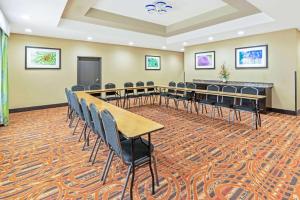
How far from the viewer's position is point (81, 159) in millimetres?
3061

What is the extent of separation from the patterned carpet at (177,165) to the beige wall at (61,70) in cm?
246

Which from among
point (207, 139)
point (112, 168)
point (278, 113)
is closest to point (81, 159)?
point (112, 168)

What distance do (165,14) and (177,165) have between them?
4773 mm

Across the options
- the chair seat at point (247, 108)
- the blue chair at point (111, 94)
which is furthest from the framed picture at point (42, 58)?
the chair seat at point (247, 108)

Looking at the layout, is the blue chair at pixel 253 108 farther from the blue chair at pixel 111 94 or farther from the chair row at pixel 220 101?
the blue chair at pixel 111 94

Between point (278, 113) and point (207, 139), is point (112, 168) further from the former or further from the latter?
point (278, 113)

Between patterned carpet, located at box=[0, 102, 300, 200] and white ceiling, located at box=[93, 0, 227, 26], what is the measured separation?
3.29 metres

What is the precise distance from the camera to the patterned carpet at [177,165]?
2.22 m

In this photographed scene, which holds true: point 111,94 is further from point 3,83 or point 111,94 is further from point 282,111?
point 282,111

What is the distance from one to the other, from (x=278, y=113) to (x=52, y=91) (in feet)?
27.1

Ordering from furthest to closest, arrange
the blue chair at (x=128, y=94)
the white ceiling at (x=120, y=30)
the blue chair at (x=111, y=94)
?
the blue chair at (x=128, y=94) < the blue chair at (x=111, y=94) < the white ceiling at (x=120, y=30)

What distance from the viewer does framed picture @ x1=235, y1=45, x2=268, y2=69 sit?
6.47 m

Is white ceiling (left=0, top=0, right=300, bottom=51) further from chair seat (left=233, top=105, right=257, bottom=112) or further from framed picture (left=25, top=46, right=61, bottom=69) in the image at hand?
chair seat (left=233, top=105, right=257, bottom=112)

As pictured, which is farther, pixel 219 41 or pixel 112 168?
pixel 219 41
